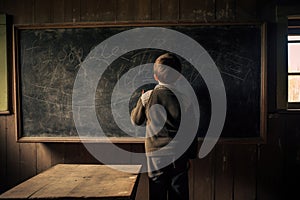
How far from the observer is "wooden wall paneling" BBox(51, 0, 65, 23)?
2328 mm

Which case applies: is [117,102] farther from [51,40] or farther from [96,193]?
[96,193]

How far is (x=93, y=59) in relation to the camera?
2260mm

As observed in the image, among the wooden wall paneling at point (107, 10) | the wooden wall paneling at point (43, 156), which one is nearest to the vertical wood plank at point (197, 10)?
the wooden wall paneling at point (107, 10)

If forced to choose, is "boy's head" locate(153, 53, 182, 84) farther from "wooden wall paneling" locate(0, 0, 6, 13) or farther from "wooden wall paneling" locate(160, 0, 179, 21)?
"wooden wall paneling" locate(0, 0, 6, 13)

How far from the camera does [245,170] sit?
2287 millimetres

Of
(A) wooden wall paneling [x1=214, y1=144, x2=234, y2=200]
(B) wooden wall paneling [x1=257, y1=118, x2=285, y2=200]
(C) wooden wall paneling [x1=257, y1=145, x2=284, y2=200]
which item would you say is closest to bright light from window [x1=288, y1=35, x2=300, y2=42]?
(B) wooden wall paneling [x1=257, y1=118, x2=285, y2=200]

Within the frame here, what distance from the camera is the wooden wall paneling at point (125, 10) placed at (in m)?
2.29

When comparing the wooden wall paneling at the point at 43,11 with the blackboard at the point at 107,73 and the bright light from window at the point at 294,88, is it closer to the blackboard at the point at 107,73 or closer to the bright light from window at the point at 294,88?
the blackboard at the point at 107,73

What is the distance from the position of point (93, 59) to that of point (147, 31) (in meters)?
0.50

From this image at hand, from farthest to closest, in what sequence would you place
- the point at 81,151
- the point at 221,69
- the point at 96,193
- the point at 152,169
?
the point at 81,151 → the point at 221,69 → the point at 152,169 → the point at 96,193

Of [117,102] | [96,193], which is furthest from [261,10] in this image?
[96,193]

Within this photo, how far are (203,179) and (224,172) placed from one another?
7.3 inches

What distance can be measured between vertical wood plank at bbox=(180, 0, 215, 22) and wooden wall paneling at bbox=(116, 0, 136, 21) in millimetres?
406

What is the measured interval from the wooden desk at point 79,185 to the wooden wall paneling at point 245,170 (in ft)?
3.18
